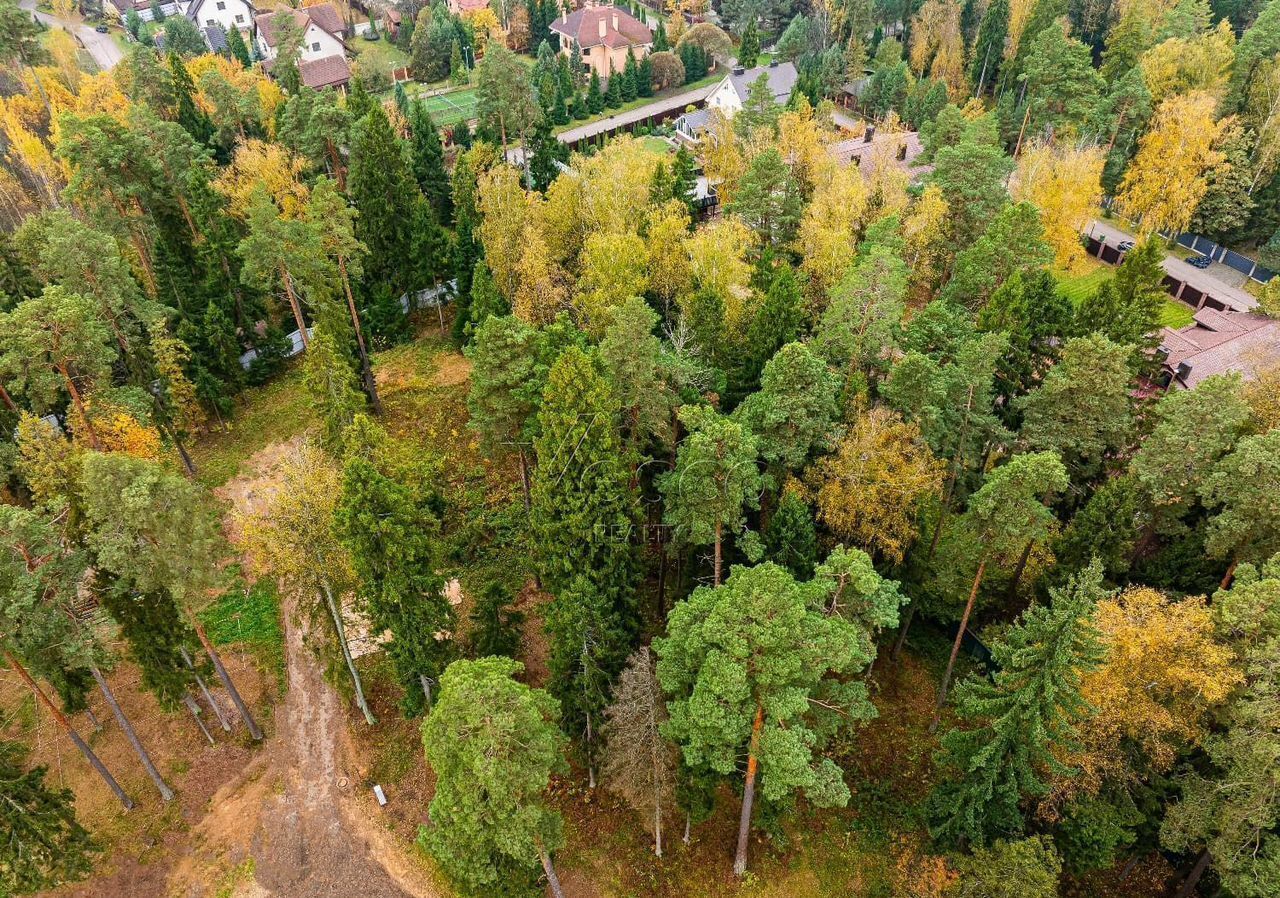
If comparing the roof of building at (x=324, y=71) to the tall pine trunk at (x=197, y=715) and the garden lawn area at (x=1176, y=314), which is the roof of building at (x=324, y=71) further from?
the garden lawn area at (x=1176, y=314)

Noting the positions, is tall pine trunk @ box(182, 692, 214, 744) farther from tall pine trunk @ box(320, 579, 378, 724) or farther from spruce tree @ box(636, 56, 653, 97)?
spruce tree @ box(636, 56, 653, 97)

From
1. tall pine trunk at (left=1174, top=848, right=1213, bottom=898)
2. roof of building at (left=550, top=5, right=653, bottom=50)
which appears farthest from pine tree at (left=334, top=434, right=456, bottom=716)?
roof of building at (left=550, top=5, right=653, bottom=50)

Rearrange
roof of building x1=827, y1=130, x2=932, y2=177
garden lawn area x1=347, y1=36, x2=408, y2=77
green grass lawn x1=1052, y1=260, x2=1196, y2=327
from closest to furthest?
roof of building x1=827, y1=130, x2=932, y2=177 → green grass lawn x1=1052, y1=260, x2=1196, y2=327 → garden lawn area x1=347, y1=36, x2=408, y2=77

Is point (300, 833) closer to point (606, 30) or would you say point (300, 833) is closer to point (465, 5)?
point (606, 30)

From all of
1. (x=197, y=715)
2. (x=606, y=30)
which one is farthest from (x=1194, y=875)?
(x=606, y=30)

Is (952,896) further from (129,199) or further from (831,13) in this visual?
(831,13)

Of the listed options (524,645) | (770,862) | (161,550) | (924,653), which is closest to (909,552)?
(924,653)

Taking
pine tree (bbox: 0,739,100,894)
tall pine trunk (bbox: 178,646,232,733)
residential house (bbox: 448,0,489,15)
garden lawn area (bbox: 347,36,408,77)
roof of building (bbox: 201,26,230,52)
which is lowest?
tall pine trunk (bbox: 178,646,232,733)
